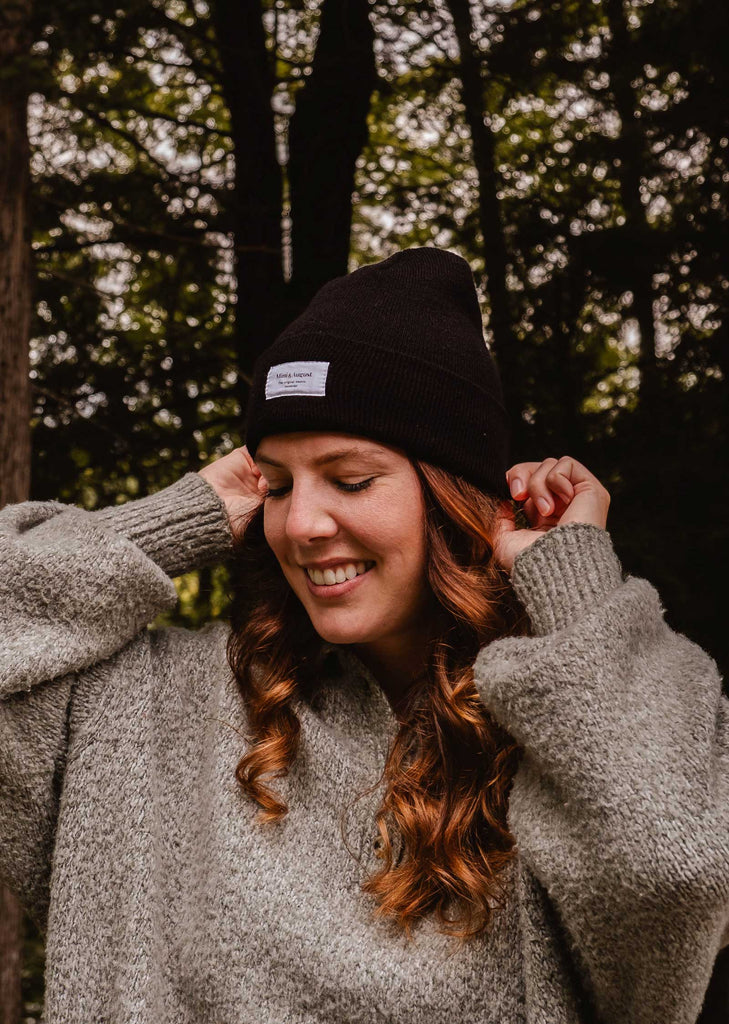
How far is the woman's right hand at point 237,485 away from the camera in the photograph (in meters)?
2.28

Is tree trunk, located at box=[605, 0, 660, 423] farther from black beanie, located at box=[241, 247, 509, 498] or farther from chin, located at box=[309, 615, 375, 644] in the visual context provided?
chin, located at box=[309, 615, 375, 644]

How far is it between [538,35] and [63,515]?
218cm

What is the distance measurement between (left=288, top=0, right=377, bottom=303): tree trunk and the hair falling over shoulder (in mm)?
1941

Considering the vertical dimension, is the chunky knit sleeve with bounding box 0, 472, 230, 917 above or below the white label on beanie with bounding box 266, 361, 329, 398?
below

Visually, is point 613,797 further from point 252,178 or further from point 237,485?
point 252,178

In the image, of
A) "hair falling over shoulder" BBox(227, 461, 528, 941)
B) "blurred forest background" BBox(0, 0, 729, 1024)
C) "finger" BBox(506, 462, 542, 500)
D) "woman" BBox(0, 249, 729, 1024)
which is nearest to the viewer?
"woman" BBox(0, 249, 729, 1024)

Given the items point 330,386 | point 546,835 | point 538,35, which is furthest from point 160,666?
point 538,35

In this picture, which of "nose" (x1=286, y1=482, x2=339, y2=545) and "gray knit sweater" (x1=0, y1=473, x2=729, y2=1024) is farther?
"nose" (x1=286, y1=482, x2=339, y2=545)

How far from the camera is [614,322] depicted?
2982 millimetres

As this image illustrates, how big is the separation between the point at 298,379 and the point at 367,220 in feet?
7.75

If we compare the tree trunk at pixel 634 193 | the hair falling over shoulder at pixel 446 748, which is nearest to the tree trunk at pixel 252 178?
the tree trunk at pixel 634 193

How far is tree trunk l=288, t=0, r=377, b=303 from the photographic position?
11.8 feet

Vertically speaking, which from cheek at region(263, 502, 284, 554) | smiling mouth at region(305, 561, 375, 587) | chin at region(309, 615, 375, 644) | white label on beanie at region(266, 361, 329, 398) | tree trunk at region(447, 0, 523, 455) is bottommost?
chin at region(309, 615, 375, 644)

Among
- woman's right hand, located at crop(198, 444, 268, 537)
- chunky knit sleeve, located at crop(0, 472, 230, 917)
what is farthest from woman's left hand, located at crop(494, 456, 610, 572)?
chunky knit sleeve, located at crop(0, 472, 230, 917)
